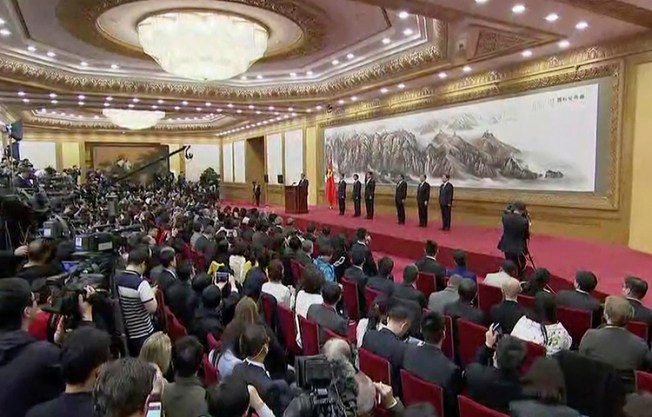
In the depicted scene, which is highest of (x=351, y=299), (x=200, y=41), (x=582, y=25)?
(x=200, y=41)

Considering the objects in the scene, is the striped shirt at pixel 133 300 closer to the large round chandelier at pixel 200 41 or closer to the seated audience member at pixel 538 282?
the seated audience member at pixel 538 282

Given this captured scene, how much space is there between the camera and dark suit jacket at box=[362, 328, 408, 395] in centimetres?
277

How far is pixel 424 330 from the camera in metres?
2.63

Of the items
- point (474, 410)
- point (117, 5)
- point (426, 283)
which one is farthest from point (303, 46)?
point (474, 410)

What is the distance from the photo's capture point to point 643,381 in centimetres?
250

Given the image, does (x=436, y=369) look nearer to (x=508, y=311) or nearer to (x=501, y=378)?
(x=501, y=378)

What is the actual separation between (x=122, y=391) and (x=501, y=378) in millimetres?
1724

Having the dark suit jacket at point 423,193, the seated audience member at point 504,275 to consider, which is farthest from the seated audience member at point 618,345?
the dark suit jacket at point 423,193

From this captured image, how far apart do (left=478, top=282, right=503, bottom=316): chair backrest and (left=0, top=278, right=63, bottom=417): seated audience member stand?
3.43 metres

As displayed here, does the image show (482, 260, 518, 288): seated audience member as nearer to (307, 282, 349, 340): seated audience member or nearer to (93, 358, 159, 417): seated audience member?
(307, 282, 349, 340): seated audience member

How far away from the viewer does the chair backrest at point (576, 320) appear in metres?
3.53

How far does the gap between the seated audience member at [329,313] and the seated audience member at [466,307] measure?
83 cm

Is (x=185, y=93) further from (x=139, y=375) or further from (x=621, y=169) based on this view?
(x=139, y=375)

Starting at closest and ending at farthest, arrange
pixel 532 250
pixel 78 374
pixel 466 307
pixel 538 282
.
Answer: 1. pixel 78 374
2. pixel 466 307
3. pixel 538 282
4. pixel 532 250
